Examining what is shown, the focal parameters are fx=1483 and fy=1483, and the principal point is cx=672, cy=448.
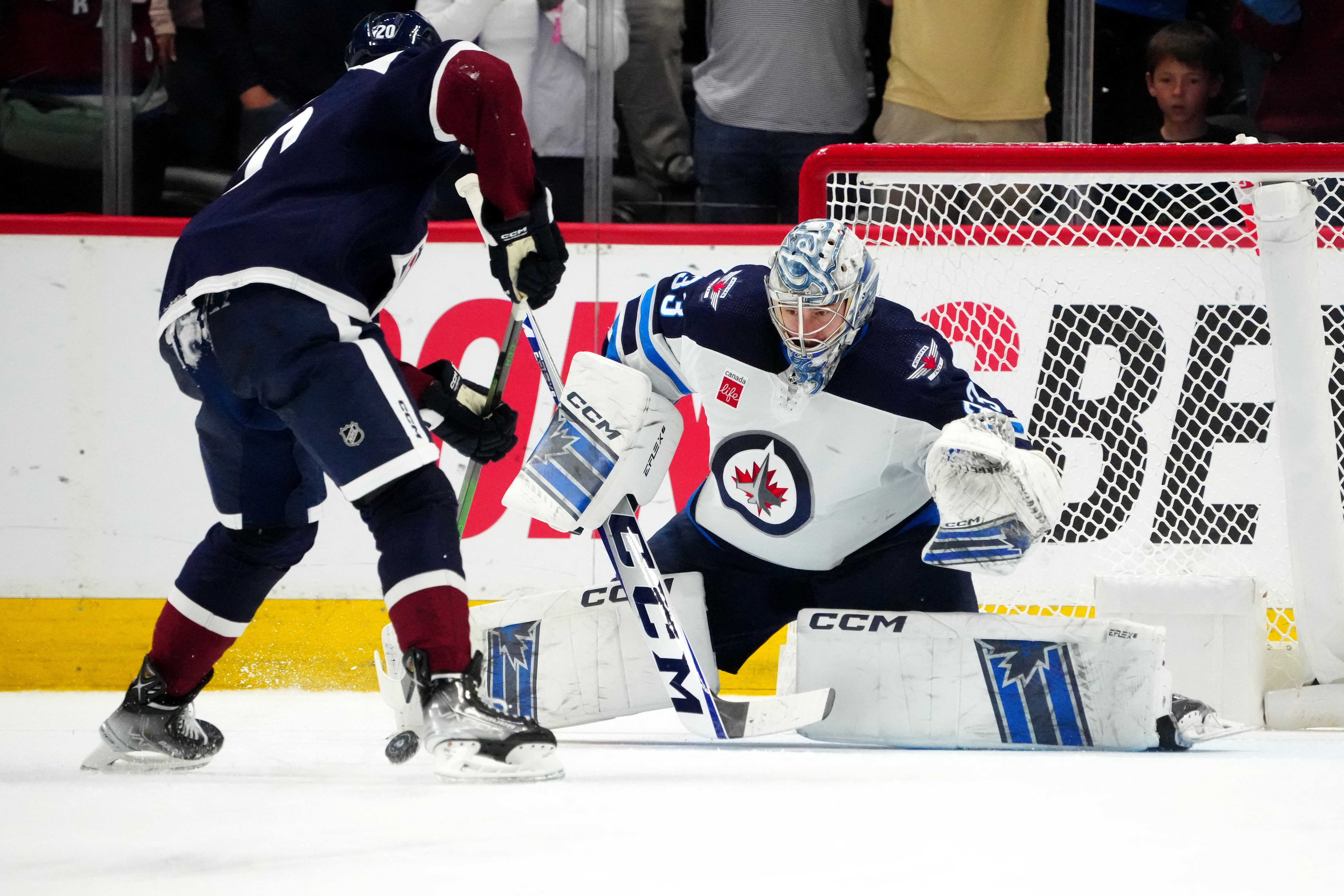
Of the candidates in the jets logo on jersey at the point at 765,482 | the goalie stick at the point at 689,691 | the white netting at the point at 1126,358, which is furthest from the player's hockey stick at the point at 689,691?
the white netting at the point at 1126,358

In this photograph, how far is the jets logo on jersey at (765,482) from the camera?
2.66 m

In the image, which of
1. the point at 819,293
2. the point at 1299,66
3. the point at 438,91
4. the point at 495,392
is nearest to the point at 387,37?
the point at 438,91

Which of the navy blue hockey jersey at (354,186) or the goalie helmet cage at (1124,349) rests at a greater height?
the navy blue hockey jersey at (354,186)

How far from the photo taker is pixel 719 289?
8.91 ft

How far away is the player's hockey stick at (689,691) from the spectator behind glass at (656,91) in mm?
Answer: 1666

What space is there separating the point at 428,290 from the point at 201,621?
1.55 metres

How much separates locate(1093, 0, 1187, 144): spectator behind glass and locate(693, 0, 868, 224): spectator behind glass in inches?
24.8

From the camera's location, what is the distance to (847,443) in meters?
2.62

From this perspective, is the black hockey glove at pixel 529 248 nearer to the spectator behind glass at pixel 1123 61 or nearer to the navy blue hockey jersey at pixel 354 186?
the navy blue hockey jersey at pixel 354 186

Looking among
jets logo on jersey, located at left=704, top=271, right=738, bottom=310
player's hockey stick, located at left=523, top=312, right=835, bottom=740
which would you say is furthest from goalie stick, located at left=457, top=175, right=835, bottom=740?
jets logo on jersey, located at left=704, top=271, right=738, bottom=310

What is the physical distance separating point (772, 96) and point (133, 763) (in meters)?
2.41

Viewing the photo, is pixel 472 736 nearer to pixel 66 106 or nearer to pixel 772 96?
pixel 772 96

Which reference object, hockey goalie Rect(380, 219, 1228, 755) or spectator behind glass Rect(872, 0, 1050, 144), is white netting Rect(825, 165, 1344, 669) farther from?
hockey goalie Rect(380, 219, 1228, 755)

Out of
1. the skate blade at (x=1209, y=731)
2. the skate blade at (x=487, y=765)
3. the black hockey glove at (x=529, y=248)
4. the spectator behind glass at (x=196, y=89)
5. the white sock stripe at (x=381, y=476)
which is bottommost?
the skate blade at (x=1209, y=731)
